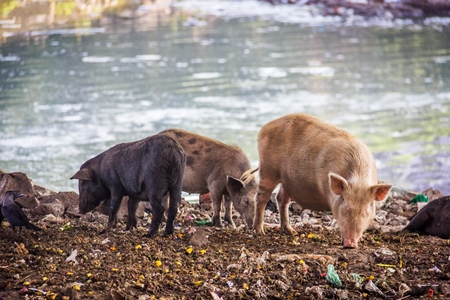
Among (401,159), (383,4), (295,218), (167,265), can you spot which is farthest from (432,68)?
(167,265)

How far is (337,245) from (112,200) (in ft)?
6.02

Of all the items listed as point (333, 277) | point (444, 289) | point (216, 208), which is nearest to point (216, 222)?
point (216, 208)

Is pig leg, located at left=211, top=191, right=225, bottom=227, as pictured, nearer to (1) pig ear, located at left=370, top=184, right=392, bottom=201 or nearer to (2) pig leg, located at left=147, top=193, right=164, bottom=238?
(2) pig leg, located at left=147, top=193, right=164, bottom=238

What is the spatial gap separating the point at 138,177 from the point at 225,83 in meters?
6.49

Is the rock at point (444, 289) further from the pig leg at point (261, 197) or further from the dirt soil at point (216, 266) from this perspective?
the pig leg at point (261, 197)

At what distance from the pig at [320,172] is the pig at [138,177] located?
78 centimetres

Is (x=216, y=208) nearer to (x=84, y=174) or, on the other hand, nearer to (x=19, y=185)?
(x=84, y=174)

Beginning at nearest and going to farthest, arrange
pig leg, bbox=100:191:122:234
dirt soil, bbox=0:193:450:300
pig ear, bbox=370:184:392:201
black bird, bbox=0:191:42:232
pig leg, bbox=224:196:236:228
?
dirt soil, bbox=0:193:450:300
pig ear, bbox=370:184:392:201
black bird, bbox=0:191:42:232
pig leg, bbox=100:191:122:234
pig leg, bbox=224:196:236:228

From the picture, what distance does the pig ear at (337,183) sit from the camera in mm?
5101

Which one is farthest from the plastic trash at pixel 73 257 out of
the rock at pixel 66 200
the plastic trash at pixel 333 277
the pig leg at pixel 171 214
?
the rock at pixel 66 200

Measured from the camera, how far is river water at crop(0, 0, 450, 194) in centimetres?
1049

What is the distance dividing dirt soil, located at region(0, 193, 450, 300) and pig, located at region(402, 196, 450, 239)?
347 mm

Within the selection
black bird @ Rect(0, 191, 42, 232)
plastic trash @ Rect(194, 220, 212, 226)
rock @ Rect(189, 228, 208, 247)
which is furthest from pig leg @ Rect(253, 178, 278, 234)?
black bird @ Rect(0, 191, 42, 232)

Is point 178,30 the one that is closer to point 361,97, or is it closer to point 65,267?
point 361,97
